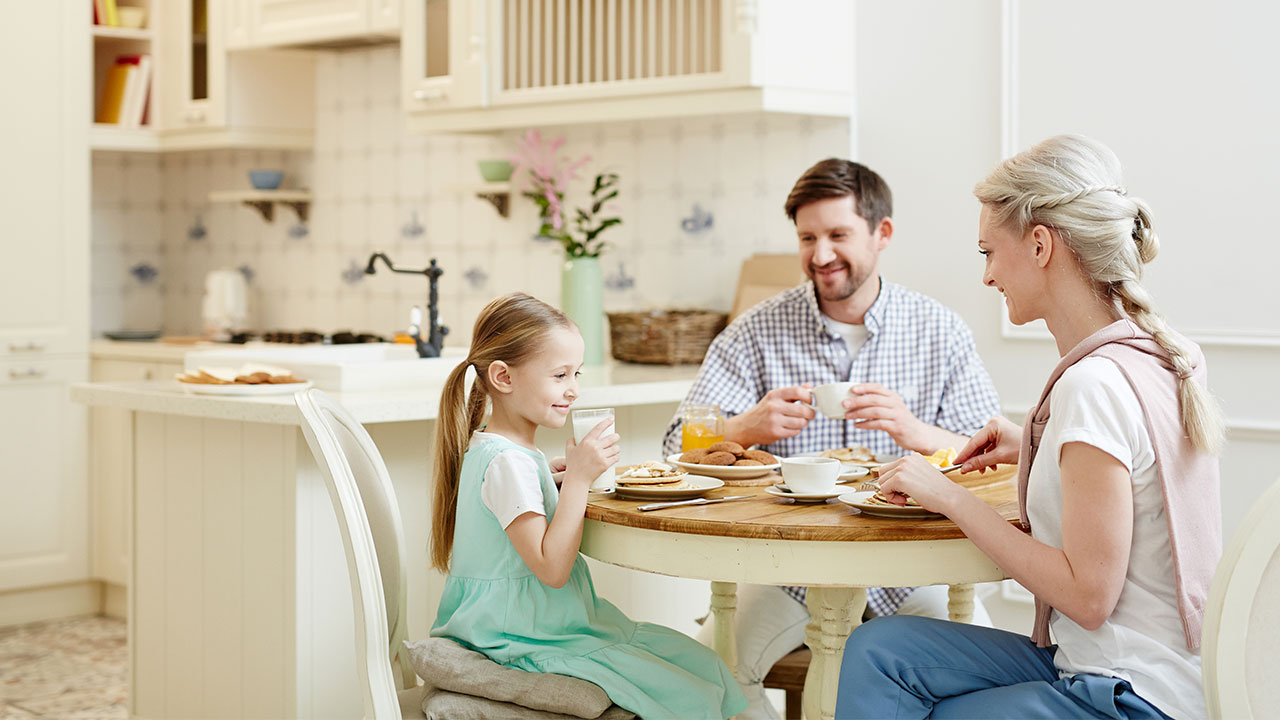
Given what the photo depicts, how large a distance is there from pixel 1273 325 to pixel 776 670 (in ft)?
4.53

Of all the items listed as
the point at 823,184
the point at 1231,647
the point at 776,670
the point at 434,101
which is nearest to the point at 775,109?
the point at 823,184

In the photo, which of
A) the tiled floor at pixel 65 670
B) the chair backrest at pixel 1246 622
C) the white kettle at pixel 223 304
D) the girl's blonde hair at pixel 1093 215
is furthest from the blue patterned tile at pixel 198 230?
the chair backrest at pixel 1246 622

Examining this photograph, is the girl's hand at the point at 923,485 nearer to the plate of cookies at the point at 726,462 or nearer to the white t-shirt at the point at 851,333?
the plate of cookies at the point at 726,462

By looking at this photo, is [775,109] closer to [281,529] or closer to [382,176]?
[281,529]

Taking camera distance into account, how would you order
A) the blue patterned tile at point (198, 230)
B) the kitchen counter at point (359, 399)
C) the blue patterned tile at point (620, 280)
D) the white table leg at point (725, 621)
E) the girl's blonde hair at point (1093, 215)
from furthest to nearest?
the blue patterned tile at point (198, 230), the blue patterned tile at point (620, 280), the kitchen counter at point (359, 399), the white table leg at point (725, 621), the girl's blonde hair at point (1093, 215)

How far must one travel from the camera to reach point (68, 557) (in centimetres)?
435

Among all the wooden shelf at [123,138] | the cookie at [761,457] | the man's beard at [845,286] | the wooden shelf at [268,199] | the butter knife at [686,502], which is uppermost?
the wooden shelf at [123,138]

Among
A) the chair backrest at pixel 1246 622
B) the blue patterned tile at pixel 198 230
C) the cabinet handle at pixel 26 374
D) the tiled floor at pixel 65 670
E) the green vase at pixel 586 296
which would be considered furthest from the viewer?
the blue patterned tile at pixel 198 230

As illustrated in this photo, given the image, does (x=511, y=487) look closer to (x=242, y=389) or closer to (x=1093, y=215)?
(x=1093, y=215)

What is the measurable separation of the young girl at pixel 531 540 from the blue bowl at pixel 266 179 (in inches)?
115

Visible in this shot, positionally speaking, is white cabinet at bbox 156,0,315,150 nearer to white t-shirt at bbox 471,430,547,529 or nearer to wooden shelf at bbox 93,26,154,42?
wooden shelf at bbox 93,26,154,42

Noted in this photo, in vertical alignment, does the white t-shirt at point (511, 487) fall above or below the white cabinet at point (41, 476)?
above

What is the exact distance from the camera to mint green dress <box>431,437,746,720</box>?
186 cm

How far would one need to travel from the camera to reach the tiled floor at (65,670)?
3389mm
